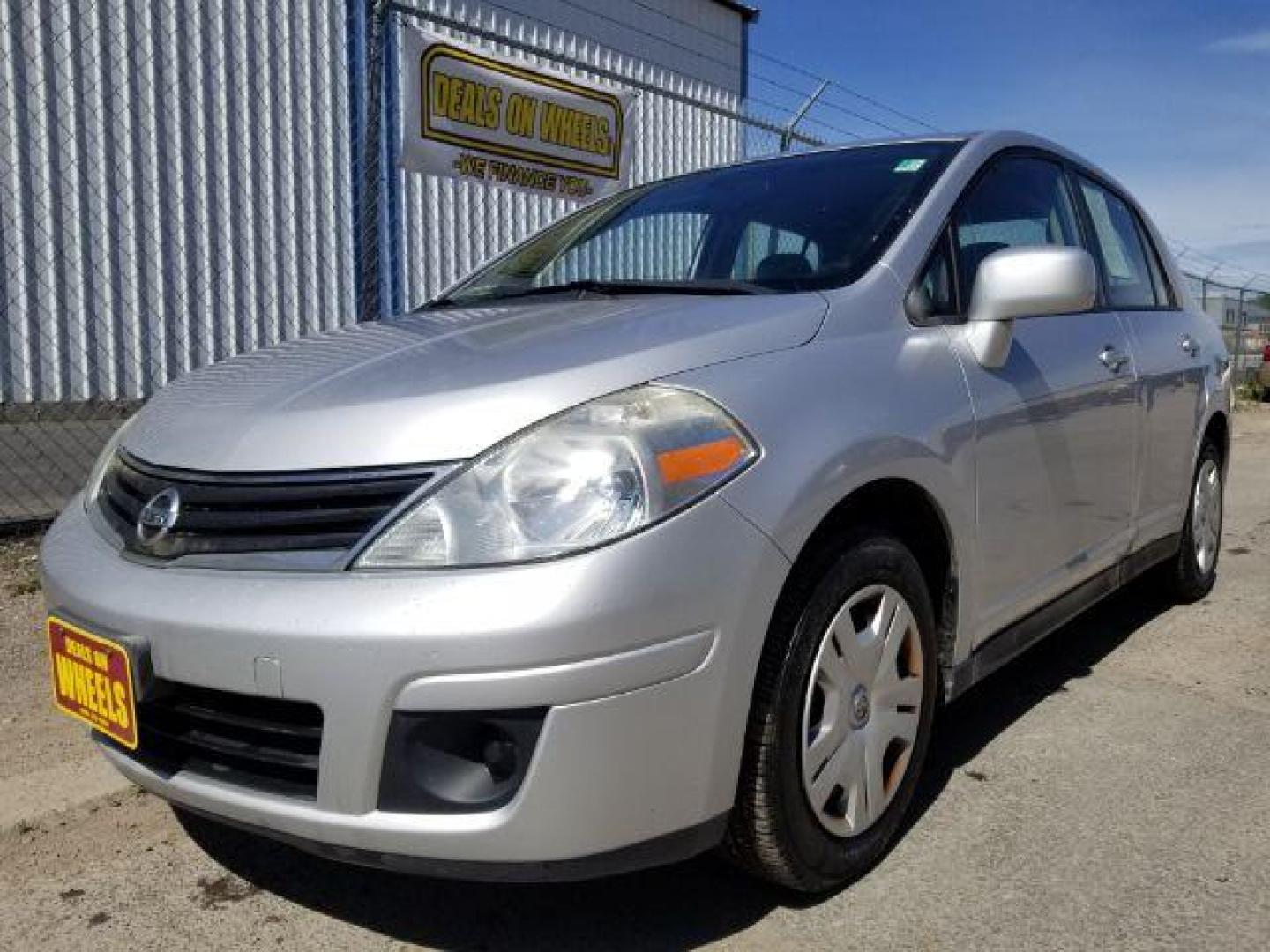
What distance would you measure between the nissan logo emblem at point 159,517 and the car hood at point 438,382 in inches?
2.8

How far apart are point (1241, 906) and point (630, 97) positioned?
609 centimetres

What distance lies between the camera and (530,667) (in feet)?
5.45

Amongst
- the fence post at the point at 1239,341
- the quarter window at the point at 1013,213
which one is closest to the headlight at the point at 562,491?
the quarter window at the point at 1013,213

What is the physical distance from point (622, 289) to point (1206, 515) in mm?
2869

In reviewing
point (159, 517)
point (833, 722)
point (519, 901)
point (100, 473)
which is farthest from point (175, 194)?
point (833, 722)

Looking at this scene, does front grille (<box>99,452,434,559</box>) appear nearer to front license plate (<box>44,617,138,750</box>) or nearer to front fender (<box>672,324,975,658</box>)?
front license plate (<box>44,617,138,750</box>)

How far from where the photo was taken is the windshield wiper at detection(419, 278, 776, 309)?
2.46 metres

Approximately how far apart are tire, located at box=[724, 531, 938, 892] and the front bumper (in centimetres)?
10

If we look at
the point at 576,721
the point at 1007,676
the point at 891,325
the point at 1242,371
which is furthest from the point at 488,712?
the point at 1242,371

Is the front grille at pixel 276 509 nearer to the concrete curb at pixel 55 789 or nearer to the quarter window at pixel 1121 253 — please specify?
the concrete curb at pixel 55 789

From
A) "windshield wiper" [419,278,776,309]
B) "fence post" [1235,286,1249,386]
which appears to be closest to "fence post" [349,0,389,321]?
"windshield wiper" [419,278,776,309]

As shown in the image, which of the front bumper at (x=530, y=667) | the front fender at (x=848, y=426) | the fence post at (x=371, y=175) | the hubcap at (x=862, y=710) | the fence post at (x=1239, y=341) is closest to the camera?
the front bumper at (x=530, y=667)

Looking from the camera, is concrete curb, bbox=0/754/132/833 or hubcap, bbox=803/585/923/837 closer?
hubcap, bbox=803/585/923/837

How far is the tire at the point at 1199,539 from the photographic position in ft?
13.7
